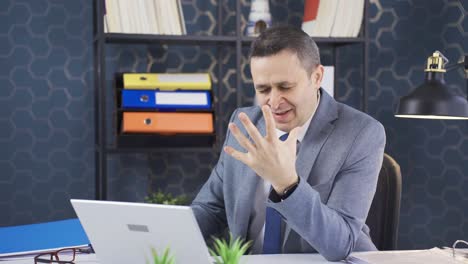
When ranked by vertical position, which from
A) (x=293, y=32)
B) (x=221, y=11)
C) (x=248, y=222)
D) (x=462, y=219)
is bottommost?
(x=462, y=219)

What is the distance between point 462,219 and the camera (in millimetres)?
3393

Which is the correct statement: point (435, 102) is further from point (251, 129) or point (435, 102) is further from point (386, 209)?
point (251, 129)

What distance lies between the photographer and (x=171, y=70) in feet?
10.2

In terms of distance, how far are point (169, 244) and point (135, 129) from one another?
57.9 inches

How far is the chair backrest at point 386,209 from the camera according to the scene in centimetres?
209

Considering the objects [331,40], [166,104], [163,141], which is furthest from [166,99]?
[331,40]

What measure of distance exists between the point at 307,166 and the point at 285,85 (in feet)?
0.78

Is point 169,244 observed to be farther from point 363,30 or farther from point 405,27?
point 405,27

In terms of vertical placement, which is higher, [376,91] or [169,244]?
[376,91]

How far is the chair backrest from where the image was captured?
6.86 feet

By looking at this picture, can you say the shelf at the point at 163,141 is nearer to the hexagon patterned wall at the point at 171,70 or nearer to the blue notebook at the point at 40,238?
the hexagon patterned wall at the point at 171,70

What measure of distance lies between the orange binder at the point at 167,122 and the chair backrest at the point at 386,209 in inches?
36.6

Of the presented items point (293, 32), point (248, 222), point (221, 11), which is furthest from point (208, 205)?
point (221, 11)

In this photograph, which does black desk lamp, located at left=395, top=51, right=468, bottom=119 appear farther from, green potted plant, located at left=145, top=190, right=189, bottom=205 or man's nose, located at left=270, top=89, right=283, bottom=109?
green potted plant, located at left=145, top=190, right=189, bottom=205
